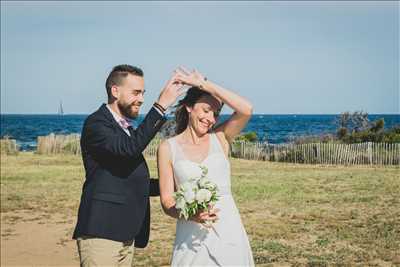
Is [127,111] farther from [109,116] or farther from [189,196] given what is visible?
[189,196]

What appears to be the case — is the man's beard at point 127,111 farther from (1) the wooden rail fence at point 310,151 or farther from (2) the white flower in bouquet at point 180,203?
(1) the wooden rail fence at point 310,151

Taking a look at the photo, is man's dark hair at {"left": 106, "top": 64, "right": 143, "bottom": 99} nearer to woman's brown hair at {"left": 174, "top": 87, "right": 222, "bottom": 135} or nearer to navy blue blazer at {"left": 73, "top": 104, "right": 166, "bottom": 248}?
navy blue blazer at {"left": 73, "top": 104, "right": 166, "bottom": 248}

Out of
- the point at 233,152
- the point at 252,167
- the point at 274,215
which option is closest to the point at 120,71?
the point at 274,215

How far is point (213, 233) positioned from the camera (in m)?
4.45

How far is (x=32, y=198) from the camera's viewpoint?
17.7 meters

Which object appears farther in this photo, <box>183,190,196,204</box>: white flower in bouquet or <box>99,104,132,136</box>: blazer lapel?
<box>99,104,132,136</box>: blazer lapel

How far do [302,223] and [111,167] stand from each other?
9.37m

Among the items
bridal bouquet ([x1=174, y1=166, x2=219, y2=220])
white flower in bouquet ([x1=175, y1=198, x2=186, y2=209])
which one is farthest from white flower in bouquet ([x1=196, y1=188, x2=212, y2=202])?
white flower in bouquet ([x1=175, y1=198, x2=186, y2=209])

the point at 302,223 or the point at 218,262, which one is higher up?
the point at 218,262

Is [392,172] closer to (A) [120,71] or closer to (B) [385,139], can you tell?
(B) [385,139]

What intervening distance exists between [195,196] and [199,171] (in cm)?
35

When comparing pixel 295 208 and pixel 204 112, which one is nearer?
pixel 204 112

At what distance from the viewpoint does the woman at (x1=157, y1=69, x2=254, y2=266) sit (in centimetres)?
443

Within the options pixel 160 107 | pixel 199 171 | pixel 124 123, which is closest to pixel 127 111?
pixel 124 123
